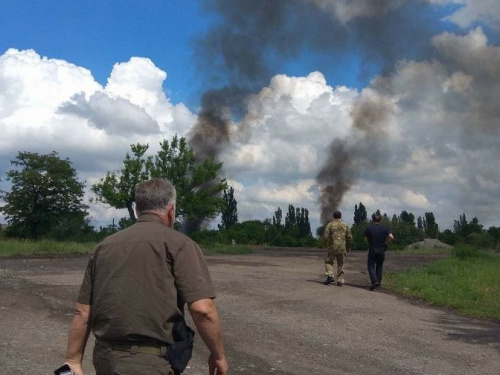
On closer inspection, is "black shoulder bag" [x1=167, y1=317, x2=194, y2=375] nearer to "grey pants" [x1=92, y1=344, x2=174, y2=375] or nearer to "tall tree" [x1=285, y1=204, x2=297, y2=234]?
"grey pants" [x1=92, y1=344, x2=174, y2=375]

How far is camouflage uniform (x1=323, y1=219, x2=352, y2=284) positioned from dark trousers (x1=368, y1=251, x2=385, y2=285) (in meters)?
0.65

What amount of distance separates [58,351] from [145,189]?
425 centimetres

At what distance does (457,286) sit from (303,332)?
25.4ft

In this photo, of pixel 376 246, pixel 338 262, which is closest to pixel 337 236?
pixel 338 262

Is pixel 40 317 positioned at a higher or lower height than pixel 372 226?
lower

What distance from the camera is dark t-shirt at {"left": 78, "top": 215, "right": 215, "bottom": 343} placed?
10.8 ft

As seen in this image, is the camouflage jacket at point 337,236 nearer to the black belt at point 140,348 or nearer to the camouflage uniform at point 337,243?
the camouflage uniform at point 337,243

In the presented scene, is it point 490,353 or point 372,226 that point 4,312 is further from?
point 372,226

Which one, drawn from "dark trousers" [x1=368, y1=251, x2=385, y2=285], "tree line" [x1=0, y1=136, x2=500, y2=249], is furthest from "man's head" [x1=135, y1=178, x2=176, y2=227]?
"tree line" [x1=0, y1=136, x2=500, y2=249]

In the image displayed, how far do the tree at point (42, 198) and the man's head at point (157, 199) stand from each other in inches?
1655

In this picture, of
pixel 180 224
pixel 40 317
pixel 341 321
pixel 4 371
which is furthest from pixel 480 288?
pixel 180 224

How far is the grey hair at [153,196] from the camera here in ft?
11.9

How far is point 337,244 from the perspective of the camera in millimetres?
14883

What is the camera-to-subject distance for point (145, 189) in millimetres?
3656
